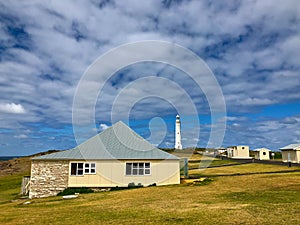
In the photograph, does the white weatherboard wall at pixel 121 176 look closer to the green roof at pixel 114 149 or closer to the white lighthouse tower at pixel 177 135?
the green roof at pixel 114 149

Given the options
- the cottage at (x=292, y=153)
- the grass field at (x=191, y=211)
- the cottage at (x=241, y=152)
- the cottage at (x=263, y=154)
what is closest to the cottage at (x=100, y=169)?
the grass field at (x=191, y=211)

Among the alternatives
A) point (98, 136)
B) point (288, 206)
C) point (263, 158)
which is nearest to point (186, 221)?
point (288, 206)

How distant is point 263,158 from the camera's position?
58531mm

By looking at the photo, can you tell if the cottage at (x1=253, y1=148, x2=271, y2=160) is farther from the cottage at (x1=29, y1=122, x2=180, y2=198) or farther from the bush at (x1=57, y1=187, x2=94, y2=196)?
the bush at (x1=57, y1=187, x2=94, y2=196)

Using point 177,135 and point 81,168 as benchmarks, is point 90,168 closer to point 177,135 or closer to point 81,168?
point 81,168

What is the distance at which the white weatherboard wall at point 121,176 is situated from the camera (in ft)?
84.7

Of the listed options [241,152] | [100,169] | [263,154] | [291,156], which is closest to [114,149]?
[100,169]

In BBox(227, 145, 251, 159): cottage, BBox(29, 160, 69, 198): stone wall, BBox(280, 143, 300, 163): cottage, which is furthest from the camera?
BBox(227, 145, 251, 159): cottage

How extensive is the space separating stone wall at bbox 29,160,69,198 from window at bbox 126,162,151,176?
19.1 ft

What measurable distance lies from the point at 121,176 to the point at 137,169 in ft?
5.43

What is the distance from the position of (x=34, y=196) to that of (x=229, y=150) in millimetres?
58842

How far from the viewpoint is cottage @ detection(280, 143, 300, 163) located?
42.4m

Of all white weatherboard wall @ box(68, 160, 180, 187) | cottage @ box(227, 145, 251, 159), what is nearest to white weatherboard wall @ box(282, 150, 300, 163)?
cottage @ box(227, 145, 251, 159)

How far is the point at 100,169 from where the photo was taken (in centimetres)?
2602
